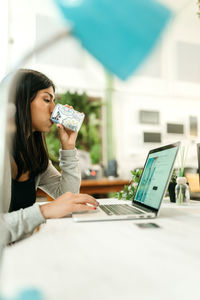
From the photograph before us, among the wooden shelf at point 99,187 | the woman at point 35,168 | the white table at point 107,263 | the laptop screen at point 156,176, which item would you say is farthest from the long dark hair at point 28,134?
the wooden shelf at point 99,187

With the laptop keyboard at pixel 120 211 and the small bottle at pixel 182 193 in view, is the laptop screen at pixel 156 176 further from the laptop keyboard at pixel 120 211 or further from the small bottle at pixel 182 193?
the small bottle at pixel 182 193

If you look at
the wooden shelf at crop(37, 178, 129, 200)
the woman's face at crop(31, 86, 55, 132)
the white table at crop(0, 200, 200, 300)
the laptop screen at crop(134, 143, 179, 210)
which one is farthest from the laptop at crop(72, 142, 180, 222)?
the wooden shelf at crop(37, 178, 129, 200)

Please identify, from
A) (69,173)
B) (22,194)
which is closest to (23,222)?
(22,194)

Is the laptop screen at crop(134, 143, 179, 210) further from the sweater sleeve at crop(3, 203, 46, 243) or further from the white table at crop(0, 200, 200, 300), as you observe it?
the sweater sleeve at crop(3, 203, 46, 243)

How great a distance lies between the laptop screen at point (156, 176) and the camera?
0.80 metres

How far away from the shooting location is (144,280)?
0.36m

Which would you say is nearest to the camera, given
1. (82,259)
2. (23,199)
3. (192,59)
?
(192,59)

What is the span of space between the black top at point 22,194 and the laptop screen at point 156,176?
453 mm

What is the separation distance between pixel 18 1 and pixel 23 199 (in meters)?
0.90

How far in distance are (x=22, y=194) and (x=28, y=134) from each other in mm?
298

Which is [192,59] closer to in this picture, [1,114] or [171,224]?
[1,114]

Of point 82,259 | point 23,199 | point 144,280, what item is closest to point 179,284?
point 144,280

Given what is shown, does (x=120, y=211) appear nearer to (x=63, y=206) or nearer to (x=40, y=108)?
(x=63, y=206)

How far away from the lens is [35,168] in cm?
117
